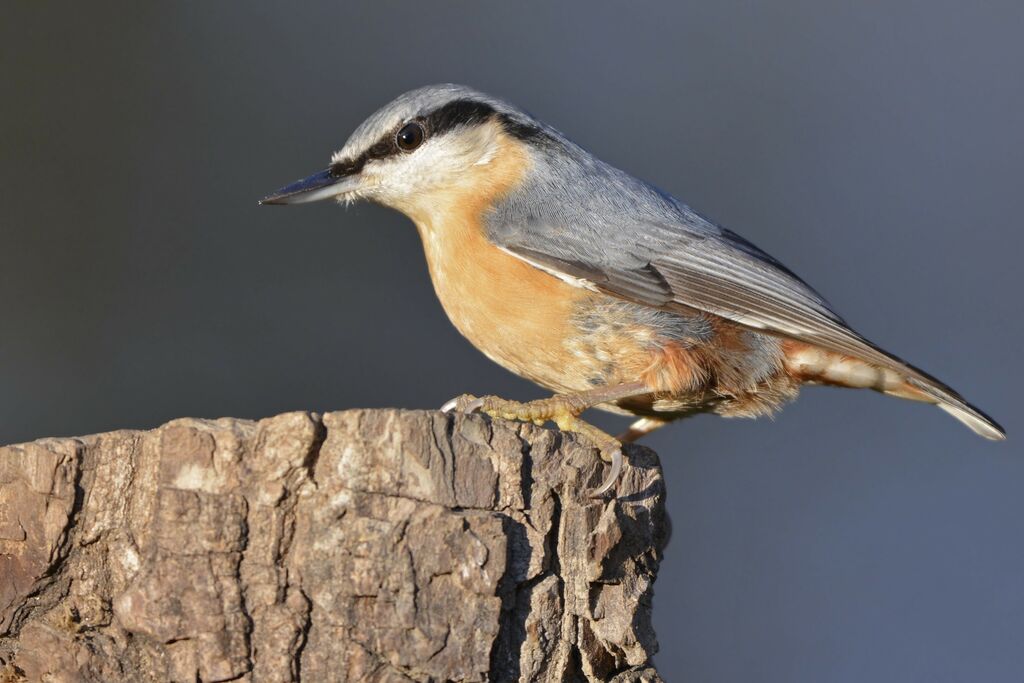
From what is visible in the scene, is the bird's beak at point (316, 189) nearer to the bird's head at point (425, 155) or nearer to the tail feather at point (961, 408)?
the bird's head at point (425, 155)

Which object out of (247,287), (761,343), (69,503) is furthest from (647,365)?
(247,287)

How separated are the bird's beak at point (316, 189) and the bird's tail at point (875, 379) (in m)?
1.09

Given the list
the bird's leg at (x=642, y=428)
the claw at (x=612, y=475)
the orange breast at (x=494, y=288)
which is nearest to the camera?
the claw at (x=612, y=475)

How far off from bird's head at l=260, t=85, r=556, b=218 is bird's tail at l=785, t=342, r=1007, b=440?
79 cm

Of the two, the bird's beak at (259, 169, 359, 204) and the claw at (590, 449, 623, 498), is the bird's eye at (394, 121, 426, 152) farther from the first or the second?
the claw at (590, 449, 623, 498)

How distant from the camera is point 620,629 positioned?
5.70ft

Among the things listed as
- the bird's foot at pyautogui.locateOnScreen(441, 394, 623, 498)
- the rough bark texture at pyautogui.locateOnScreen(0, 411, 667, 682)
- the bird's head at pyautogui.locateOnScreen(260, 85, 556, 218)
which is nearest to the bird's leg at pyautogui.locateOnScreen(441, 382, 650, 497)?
the bird's foot at pyautogui.locateOnScreen(441, 394, 623, 498)

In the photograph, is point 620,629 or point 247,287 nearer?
point 620,629

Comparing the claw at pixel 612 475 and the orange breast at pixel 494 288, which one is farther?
the orange breast at pixel 494 288

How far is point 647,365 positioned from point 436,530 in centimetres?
99

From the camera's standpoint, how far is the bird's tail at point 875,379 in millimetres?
2529

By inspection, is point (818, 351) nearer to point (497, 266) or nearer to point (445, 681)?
point (497, 266)

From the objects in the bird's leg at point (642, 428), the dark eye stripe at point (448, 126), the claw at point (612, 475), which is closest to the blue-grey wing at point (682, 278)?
the dark eye stripe at point (448, 126)

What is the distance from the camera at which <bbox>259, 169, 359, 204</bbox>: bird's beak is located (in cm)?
265
